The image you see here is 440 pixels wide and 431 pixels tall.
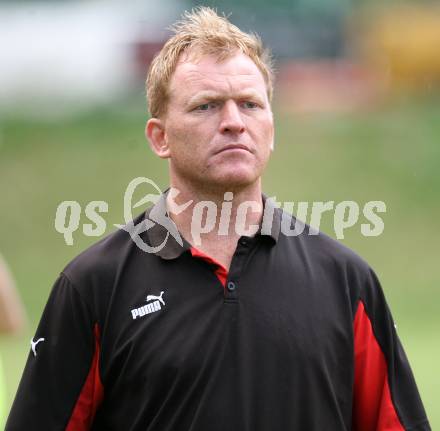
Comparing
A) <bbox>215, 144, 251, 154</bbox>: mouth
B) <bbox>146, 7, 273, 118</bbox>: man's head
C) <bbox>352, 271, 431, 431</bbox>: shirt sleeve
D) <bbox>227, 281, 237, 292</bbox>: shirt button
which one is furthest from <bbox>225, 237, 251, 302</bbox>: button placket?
<bbox>146, 7, 273, 118</bbox>: man's head

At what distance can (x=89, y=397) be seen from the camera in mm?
3668

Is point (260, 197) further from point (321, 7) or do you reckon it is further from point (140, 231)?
point (321, 7)

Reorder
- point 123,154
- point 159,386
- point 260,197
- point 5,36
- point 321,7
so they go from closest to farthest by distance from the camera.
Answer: point 159,386 → point 260,197 → point 123,154 → point 5,36 → point 321,7

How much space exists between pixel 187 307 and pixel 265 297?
0.22m

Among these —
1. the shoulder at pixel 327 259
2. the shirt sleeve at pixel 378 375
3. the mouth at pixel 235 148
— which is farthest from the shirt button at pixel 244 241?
the shirt sleeve at pixel 378 375

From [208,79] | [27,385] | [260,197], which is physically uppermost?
[208,79]

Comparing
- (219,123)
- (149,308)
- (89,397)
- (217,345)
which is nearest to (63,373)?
(89,397)

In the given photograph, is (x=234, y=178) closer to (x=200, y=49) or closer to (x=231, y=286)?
(x=231, y=286)

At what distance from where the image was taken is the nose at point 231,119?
12.0 ft

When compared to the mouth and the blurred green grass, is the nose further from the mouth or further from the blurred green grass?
the blurred green grass

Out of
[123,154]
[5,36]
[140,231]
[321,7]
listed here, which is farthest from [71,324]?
[321,7]

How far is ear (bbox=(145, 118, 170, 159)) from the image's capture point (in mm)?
3902

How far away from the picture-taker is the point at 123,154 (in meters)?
19.3

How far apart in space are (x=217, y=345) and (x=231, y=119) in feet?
2.12
